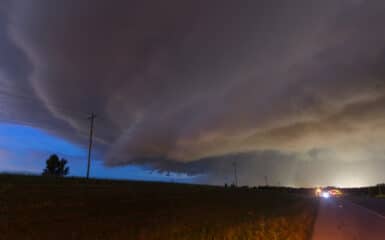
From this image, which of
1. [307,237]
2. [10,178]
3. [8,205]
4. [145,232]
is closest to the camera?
[307,237]

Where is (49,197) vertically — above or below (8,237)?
above

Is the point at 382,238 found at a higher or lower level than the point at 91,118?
lower

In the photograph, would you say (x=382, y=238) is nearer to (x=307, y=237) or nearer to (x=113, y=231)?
(x=307, y=237)

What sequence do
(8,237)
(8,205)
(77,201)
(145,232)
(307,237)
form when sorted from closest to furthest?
(8,237) < (307,237) < (145,232) < (8,205) < (77,201)

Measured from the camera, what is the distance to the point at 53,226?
15.7 m

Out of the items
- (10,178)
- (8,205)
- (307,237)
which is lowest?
(307,237)

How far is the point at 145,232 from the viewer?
576 inches

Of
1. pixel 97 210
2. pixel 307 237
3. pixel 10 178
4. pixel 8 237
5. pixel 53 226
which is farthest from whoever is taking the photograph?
pixel 10 178

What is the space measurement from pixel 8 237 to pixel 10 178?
2520 centimetres

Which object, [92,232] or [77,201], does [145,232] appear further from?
[77,201]

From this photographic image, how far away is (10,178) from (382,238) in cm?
3497

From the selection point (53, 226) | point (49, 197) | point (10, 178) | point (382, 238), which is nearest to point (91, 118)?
point (10, 178)

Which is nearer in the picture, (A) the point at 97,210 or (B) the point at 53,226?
(B) the point at 53,226


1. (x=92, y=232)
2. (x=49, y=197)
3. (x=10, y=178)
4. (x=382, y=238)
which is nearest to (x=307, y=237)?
(x=382, y=238)
